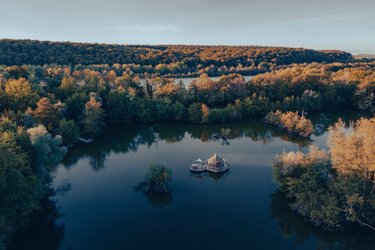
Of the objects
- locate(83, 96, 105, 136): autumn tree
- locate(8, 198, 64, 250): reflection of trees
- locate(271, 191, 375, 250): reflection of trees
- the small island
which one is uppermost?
locate(83, 96, 105, 136): autumn tree

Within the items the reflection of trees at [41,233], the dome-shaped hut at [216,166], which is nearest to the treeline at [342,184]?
the dome-shaped hut at [216,166]

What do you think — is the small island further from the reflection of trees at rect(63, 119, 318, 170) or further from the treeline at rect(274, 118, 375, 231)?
the reflection of trees at rect(63, 119, 318, 170)

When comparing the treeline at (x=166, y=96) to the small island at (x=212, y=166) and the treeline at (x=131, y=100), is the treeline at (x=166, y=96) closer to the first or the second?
the treeline at (x=131, y=100)

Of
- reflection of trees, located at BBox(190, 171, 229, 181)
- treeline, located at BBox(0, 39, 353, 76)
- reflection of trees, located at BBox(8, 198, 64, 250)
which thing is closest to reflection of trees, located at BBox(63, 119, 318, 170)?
reflection of trees, located at BBox(8, 198, 64, 250)

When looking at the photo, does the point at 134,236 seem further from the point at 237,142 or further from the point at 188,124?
the point at 188,124

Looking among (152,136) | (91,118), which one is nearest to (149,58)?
(152,136)

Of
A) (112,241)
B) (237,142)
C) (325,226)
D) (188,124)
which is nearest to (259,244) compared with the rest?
(325,226)
